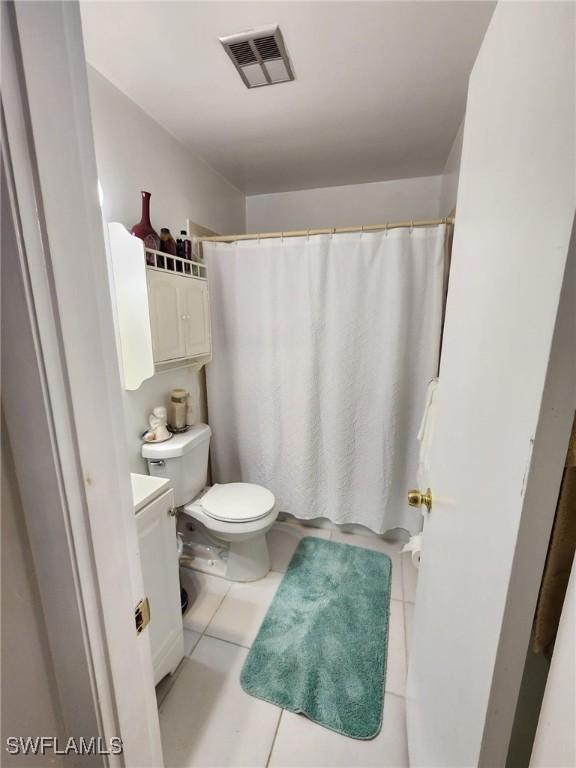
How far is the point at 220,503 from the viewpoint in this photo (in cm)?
166

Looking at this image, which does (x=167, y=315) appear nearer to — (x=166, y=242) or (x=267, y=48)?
(x=166, y=242)

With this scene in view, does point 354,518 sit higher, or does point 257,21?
point 257,21

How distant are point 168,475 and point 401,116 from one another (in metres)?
2.03

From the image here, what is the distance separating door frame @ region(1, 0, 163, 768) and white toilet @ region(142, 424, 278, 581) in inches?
40.7

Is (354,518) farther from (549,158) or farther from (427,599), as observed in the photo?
(549,158)

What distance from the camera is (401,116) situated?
1522 mm

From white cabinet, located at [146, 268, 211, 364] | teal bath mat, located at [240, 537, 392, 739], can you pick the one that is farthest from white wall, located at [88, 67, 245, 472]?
teal bath mat, located at [240, 537, 392, 739]

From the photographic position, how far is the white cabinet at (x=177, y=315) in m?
1.38

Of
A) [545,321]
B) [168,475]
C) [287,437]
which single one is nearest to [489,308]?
[545,321]

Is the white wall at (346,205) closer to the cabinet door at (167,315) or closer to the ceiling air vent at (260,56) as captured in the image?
the ceiling air vent at (260,56)

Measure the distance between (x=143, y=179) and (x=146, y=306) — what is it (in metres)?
0.64

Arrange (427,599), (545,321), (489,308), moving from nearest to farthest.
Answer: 1. (545,321)
2. (489,308)
3. (427,599)

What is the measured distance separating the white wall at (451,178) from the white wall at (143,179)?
53.9 inches

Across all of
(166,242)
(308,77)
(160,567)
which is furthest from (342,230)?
(160,567)
